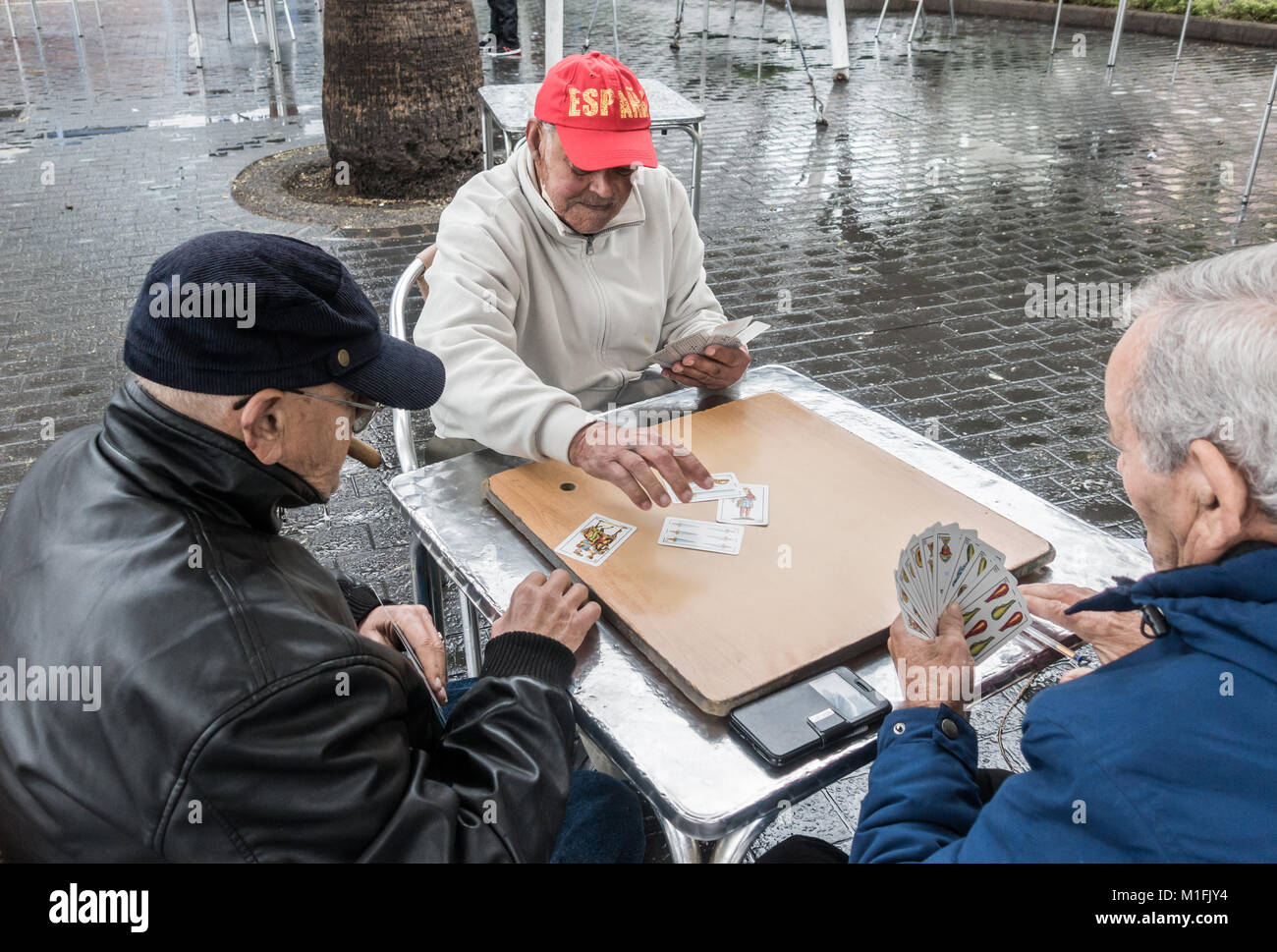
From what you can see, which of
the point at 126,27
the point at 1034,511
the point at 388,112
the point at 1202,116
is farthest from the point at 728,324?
the point at 126,27

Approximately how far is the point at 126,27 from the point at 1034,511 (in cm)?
1650

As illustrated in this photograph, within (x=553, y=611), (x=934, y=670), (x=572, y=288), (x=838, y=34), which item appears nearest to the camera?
(x=934, y=670)

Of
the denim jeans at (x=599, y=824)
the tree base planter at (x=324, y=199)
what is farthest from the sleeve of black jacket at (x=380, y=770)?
the tree base planter at (x=324, y=199)

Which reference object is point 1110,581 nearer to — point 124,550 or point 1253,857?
point 1253,857

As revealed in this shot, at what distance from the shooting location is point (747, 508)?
6.80 feet

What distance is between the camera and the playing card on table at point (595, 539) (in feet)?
6.42

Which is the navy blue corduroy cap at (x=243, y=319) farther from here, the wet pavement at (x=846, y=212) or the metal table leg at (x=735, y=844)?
the wet pavement at (x=846, y=212)

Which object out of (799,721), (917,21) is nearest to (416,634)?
(799,721)

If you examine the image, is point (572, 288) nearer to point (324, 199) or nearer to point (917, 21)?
point (324, 199)

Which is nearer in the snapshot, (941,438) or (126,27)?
(941,438)

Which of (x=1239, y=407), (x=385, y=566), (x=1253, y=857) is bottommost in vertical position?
(x=385, y=566)

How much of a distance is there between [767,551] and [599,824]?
0.63 metres

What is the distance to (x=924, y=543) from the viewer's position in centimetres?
165

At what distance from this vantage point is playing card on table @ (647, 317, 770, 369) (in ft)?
8.47
